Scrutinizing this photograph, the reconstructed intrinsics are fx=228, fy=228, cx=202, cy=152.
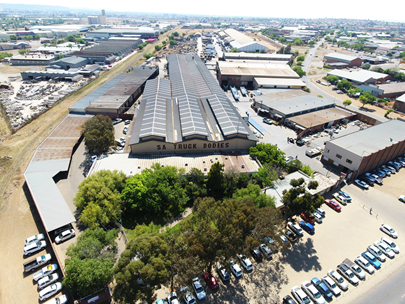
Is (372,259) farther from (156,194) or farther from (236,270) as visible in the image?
(156,194)

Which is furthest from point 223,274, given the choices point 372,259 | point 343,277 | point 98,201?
point 372,259

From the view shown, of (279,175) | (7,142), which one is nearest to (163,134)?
(279,175)

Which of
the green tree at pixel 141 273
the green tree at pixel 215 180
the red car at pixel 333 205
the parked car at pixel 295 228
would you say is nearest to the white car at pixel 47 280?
the green tree at pixel 141 273

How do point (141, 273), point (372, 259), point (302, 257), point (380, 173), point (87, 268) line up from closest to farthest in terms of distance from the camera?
1. point (141, 273)
2. point (87, 268)
3. point (372, 259)
4. point (302, 257)
5. point (380, 173)

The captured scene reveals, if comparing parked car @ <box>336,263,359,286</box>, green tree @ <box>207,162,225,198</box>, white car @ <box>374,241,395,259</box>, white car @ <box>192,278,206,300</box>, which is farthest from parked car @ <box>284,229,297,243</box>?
white car @ <box>192,278,206,300</box>

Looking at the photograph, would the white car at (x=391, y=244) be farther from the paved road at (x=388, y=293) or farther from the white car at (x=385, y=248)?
the paved road at (x=388, y=293)

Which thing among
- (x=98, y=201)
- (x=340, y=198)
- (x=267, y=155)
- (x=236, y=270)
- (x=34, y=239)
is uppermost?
(x=267, y=155)

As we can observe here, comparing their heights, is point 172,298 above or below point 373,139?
below

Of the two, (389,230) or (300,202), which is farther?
(389,230)

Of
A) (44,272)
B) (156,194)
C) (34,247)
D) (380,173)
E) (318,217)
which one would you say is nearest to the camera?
(44,272)
